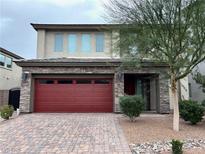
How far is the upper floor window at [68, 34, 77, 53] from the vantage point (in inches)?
761

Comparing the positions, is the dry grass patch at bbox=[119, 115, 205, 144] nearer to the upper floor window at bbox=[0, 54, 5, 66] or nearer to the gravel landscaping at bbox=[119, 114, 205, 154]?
the gravel landscaping at bbox=[119, 114, 205, 154]

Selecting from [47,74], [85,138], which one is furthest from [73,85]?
[85,138]

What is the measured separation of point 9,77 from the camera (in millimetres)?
22297

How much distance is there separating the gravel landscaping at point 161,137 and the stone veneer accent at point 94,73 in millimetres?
3979

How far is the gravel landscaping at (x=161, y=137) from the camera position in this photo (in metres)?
6.90

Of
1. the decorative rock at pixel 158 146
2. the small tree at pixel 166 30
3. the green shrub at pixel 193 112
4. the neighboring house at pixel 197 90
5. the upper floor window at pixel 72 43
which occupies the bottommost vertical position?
the decorative rock at pixel 158 146

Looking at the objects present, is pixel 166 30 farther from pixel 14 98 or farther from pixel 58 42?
pixel 14 98

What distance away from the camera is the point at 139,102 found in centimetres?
1134

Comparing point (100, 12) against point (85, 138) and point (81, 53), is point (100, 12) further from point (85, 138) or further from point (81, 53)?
point (81, 53)

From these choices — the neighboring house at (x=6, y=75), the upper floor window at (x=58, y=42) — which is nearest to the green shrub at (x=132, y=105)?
the upper floor window at (x=58, y=42)

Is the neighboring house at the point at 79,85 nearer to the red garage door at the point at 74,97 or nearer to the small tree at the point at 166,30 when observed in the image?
the red garage door at the point at 74,97

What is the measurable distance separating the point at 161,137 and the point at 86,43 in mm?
13093

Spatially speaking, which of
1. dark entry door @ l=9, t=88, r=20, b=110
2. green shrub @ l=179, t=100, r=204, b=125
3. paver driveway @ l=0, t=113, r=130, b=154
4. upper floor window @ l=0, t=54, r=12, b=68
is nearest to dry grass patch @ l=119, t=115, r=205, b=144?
green shrub @ l=179, t=100, r=204, b=125

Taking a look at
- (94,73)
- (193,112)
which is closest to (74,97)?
(94,73)
